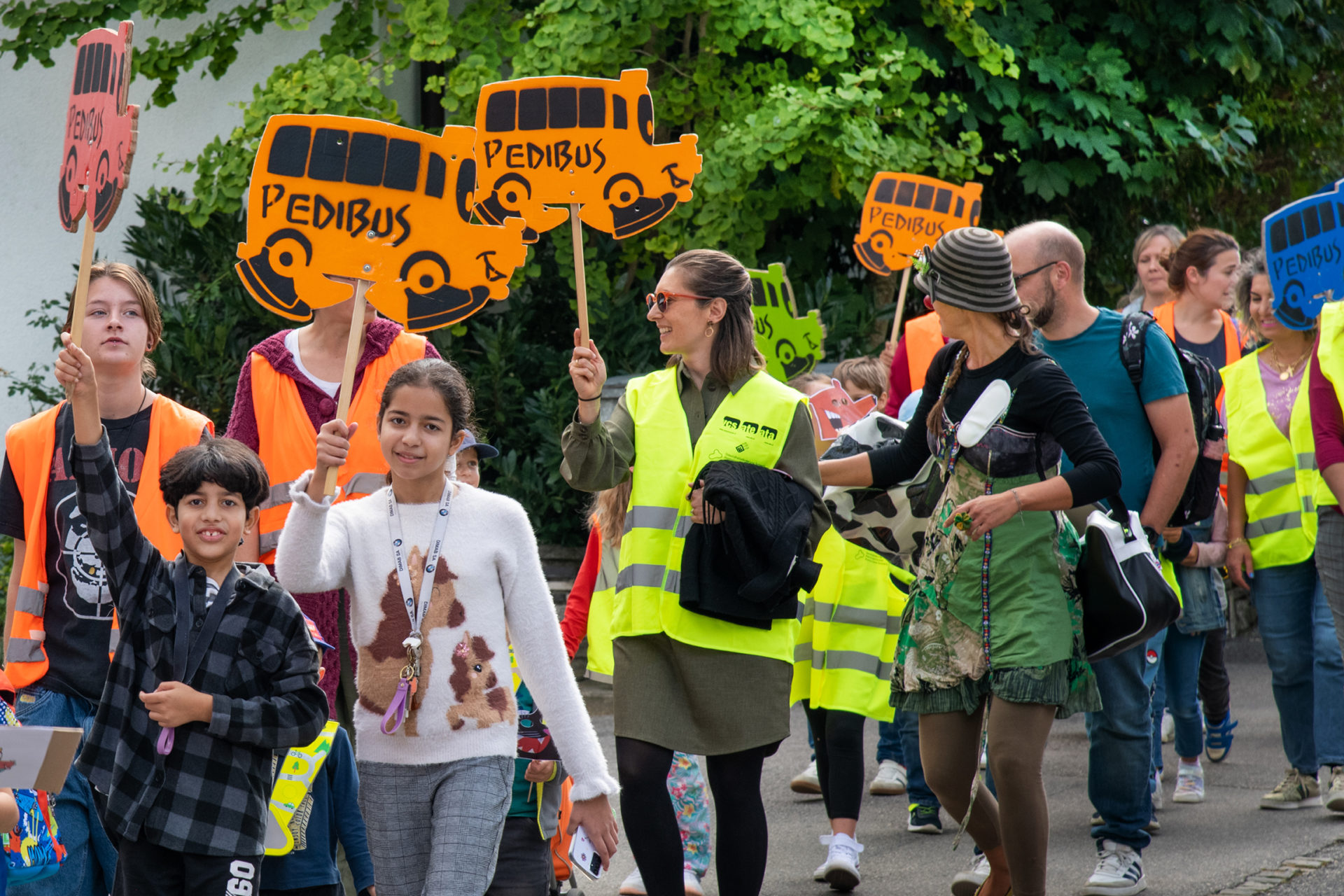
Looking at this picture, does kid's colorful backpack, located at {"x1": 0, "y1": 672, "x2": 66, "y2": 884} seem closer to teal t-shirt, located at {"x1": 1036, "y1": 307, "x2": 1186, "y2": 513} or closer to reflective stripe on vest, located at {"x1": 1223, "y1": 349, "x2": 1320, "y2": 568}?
teal t-shirt, located at {"x1": 1036, "y1": 307, "x2": 1186, "y2": 513}

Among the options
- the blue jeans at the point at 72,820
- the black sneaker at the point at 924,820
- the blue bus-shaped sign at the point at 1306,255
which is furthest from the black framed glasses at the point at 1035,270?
the blue jeans at the point at 72,820

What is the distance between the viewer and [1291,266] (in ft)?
19.1

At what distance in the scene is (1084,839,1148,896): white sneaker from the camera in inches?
200

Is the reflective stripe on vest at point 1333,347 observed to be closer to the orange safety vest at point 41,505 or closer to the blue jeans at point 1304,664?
the blue jeans at point 1304,664

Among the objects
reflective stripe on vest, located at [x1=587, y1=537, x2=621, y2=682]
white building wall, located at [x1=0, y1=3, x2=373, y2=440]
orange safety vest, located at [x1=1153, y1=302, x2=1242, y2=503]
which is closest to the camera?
reflective stripe on vest, located at [x1=587, y1=537, x2=621, y2=682]

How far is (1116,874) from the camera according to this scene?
509 cm

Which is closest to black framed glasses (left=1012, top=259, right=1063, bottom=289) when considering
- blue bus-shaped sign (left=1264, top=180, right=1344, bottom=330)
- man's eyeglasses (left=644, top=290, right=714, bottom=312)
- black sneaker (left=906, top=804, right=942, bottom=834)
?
man's eyeglasses (left=644, top=290, right=714, bottom=312)

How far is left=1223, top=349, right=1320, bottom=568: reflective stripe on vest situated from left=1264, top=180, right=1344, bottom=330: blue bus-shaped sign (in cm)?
45

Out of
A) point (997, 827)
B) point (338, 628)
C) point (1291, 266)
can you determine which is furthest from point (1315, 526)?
point (338, 628)

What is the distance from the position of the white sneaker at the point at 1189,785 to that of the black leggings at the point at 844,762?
174cm

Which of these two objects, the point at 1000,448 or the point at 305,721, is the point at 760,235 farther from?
the point at 305,721

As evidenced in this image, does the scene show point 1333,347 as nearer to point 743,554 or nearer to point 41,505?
point 743,554

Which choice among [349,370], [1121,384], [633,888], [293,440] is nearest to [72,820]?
[293,440]

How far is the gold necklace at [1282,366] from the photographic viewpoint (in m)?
6.42
